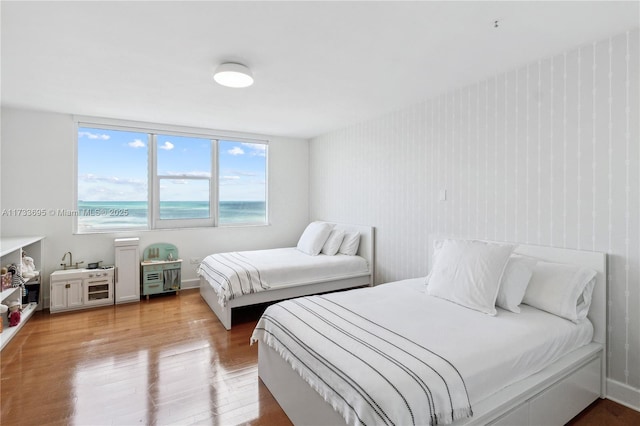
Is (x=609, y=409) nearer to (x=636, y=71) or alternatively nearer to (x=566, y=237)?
(x=566, y=237)

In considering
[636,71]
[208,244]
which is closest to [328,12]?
[636,71]

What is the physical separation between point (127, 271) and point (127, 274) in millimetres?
38

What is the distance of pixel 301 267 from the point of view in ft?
12.2

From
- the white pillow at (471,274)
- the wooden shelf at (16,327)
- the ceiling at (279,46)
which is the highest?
the ceiling at (279,46)

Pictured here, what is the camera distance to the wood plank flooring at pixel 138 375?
1972 mm

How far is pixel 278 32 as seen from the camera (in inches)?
80.4

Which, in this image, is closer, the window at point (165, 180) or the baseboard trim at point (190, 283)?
the window at point (165, 180)

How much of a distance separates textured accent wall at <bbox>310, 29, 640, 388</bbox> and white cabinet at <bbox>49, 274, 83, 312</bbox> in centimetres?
371

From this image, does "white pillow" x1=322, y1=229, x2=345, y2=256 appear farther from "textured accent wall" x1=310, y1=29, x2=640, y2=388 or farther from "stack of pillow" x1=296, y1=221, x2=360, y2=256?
"textured accent wall" x1=310, y1=29, x2=640, y2=388

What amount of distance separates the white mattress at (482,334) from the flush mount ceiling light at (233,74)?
1874 mm

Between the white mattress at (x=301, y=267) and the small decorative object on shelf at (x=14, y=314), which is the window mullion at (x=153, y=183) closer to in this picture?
the white mattress at (x=301, y=267)

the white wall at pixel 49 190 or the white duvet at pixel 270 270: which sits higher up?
the white wall at pixel 49 190

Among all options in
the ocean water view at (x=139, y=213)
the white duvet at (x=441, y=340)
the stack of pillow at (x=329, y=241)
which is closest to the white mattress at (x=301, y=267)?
the stack of pillow at (x=329, y=241)

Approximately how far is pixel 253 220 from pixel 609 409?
4.58m
